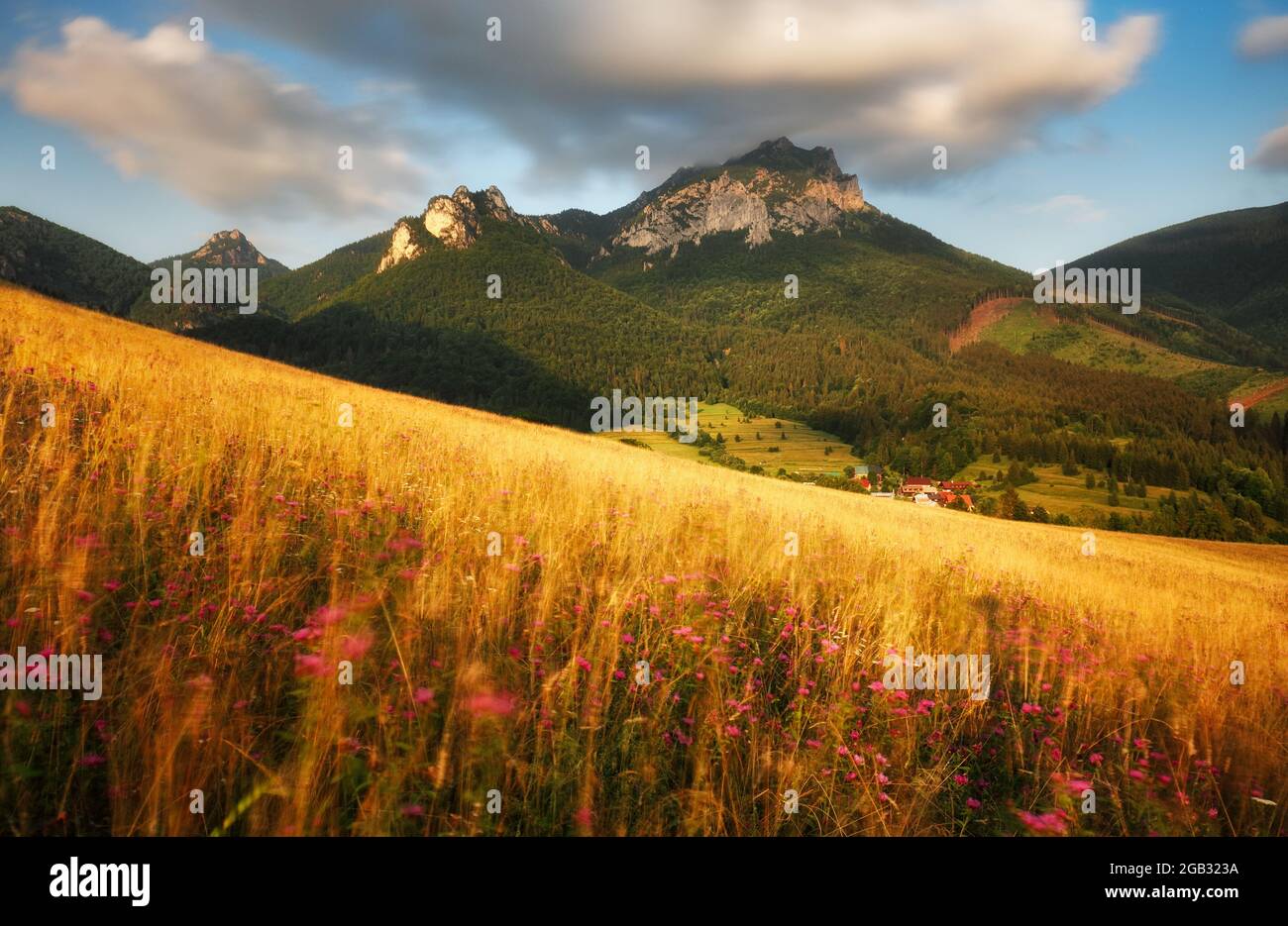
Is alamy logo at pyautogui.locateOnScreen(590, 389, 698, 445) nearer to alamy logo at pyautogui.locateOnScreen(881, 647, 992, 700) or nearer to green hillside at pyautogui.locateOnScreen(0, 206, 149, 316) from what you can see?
alamy logo at pyautogui.locateOnScreen(881, 647, 992, 700)

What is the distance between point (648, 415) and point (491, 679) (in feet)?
445

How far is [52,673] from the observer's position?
82.0 inches

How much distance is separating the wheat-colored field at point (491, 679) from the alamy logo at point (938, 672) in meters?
0.11

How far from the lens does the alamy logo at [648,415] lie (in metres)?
116

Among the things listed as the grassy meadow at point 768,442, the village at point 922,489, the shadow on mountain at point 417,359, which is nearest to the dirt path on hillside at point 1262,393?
the grassy meadow at point 768,442

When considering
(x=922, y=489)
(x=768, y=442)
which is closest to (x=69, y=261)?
(x=768, y=442)

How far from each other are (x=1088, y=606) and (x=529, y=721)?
8.05 m

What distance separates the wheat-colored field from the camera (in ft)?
6.48

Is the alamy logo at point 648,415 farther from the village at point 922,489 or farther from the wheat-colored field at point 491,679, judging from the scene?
the wheat-colored field at point 491,679
